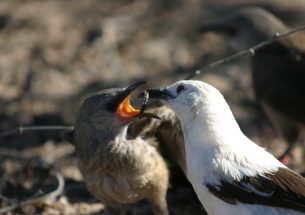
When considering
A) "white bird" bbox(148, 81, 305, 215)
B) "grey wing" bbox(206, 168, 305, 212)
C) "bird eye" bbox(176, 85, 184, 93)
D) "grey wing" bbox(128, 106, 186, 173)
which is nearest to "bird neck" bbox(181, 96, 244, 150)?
"white bird" bbox(148, 81, 305, 215)

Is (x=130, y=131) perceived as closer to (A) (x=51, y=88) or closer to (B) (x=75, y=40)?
(A) (x=51, y=88)

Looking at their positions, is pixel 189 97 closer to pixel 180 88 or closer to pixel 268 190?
pixel 180 88

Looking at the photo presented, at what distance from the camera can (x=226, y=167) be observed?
17.0 ft

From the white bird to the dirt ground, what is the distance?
5.77 ft

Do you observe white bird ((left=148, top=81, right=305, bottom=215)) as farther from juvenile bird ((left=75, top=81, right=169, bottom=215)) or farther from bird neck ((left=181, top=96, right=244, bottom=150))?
juvenile bird ((left=75, top=81, right=169, bottom=215))

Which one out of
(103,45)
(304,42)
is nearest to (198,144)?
(304,42)

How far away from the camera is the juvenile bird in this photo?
6098 mm

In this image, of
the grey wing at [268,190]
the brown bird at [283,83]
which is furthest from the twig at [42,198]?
the brown bird at [283,83]

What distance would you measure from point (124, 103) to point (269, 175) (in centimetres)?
137

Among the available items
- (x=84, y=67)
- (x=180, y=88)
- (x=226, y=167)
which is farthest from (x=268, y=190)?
(x=84, y=67)

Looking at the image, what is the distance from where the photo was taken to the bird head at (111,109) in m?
6.01

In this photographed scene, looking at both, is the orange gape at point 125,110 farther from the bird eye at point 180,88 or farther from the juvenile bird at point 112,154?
the bird eye at point 180,88

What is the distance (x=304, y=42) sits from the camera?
841cm

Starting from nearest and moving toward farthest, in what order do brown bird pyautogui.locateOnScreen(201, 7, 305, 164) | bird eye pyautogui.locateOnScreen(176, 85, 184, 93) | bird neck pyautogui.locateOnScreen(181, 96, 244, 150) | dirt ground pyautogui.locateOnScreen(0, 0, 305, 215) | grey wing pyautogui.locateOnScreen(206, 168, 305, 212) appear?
grey wing pyautogui.locateOnScreen(206, 168, 305, 212), bird neck pyautogui.locateOnScreen(181, 96, 244, 150), bird eye pyautogui.locateOnScreen(176, 85, 184, 93), dirt ground pyautogui.locateOnScreen(0, 0, 305, 215), brown bird pyautogui.locateOnScreen(201, 7, 305, 164)
